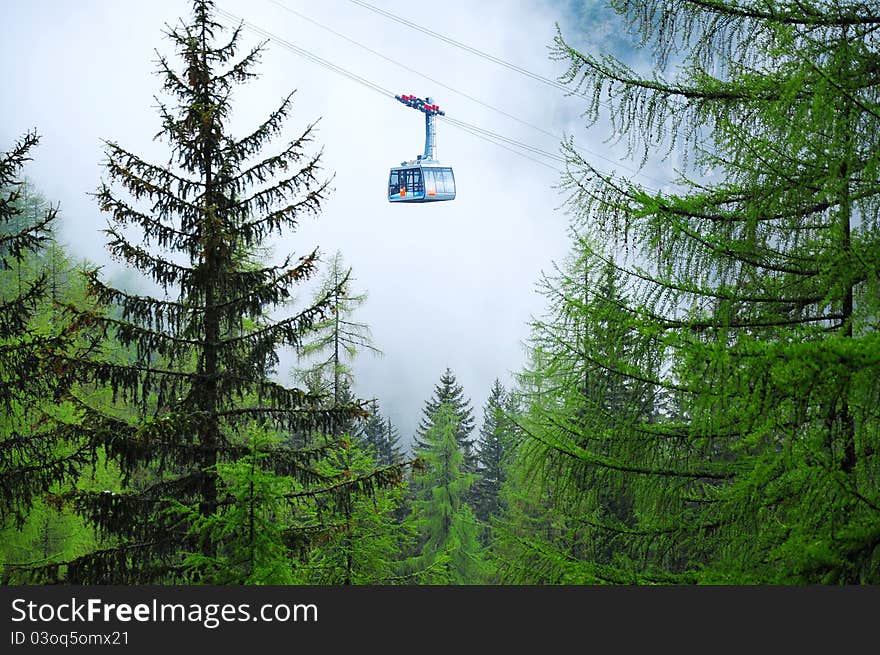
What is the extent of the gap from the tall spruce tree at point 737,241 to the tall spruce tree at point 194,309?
12.5 ft

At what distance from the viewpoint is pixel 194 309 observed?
9.02 metres

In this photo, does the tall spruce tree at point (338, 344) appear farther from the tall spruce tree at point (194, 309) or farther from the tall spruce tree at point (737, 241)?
the tall spruce tree at point (737, 241)

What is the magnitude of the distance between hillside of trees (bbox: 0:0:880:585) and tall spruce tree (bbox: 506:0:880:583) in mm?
23

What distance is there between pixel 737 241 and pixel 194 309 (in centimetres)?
616

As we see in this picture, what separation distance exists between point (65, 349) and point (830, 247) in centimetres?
780

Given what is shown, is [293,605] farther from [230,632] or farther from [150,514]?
[150,514]

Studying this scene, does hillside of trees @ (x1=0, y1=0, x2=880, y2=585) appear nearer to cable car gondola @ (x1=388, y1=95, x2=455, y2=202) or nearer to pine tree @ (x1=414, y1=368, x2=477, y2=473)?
pine tree @ (x1=414, y1=368, x2=477, y2=473)

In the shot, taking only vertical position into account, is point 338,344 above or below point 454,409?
above

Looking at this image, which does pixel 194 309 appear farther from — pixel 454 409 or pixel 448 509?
pixel 454 409

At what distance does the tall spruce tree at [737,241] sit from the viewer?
4566 mm

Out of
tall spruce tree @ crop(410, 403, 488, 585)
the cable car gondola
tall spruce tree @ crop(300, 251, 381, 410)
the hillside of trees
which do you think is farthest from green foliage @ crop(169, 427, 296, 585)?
the cable car gondola

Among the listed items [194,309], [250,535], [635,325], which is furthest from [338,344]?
[635,325]

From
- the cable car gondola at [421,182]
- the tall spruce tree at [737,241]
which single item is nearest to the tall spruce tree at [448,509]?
the cable car gondola at [421,182]

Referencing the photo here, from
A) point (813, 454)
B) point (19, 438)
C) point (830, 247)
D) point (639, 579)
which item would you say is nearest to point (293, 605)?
point (639, 579)
